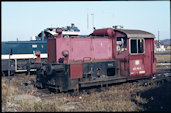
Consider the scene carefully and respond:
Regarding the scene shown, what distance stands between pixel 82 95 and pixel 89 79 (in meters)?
0.93

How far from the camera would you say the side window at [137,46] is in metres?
9.99

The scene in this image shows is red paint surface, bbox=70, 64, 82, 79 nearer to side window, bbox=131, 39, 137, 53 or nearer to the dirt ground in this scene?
the dirt ground

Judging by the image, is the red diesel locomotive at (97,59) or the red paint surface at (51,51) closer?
the red diesel locomotive at (97,59)

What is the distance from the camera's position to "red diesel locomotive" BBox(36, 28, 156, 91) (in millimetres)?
8477

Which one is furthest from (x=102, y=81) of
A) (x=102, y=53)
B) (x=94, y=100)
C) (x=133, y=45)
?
(x=133, y=45)

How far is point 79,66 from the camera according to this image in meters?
8.54

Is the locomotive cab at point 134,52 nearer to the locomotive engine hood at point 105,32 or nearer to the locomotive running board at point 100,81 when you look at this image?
the locomotive engine hood at point 105,32

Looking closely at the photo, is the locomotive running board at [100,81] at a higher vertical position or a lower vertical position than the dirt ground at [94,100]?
higher

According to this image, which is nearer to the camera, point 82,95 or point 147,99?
point 147,99

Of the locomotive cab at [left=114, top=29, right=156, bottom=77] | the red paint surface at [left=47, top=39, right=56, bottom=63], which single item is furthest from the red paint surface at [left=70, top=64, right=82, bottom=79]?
the locomotive cab at [left=114, top=29, right=156, bottom=77]

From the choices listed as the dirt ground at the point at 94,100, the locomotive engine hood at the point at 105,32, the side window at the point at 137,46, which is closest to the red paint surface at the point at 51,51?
the dirt ground at the point at 94,100

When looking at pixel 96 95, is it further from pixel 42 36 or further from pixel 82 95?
pixel 42 36

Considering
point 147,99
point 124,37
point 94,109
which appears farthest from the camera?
point 124,37

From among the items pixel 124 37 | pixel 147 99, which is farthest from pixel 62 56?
pixel 147 99
